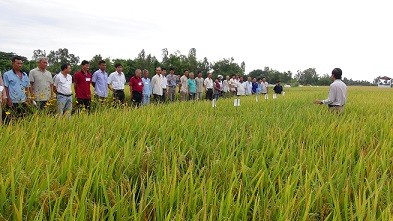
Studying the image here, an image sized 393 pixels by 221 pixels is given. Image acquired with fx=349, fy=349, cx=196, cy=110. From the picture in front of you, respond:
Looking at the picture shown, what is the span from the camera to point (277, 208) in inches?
65.5

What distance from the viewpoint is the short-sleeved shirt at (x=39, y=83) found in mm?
6062

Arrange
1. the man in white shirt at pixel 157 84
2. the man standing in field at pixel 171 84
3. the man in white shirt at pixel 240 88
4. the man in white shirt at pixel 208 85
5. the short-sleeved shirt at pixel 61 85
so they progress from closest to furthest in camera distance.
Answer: the short-sleeved shirt at pixel 61 85
the man in white shirt at pixel 157 84
the man standing in field at pixel 171 84
the man in white shirt at pixel 208 85
the man in white shirt at pixel 240 88

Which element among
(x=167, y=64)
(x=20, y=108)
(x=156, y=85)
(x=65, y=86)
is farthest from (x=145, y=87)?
(x=167, y=64)

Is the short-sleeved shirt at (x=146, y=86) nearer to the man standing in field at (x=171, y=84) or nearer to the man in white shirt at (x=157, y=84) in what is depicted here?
the man in white shirt at (x=157, y=84)

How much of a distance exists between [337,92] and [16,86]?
5.20 meters

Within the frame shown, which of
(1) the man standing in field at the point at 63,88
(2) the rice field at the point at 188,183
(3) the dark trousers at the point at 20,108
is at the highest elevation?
(1) the man standing in field at the point at 63,88

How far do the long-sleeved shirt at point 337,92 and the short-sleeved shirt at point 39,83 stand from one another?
4790 millimetres

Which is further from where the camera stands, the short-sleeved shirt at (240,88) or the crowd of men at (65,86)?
the short-sleeved shirt at (240,88)

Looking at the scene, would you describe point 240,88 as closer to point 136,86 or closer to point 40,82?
point 136,86

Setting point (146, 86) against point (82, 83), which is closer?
point (82, 83)

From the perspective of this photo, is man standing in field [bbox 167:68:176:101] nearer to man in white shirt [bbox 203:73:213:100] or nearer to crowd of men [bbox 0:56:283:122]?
crowd of men [bbox 0:56:283:122]

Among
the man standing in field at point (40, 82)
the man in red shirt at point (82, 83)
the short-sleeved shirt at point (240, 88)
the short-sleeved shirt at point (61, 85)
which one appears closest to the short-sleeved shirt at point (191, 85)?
the short-sleeved shirt at point (240, 88)

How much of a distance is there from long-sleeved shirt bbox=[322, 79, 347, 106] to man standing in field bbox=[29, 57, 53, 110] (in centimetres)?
479

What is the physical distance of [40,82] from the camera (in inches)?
240
